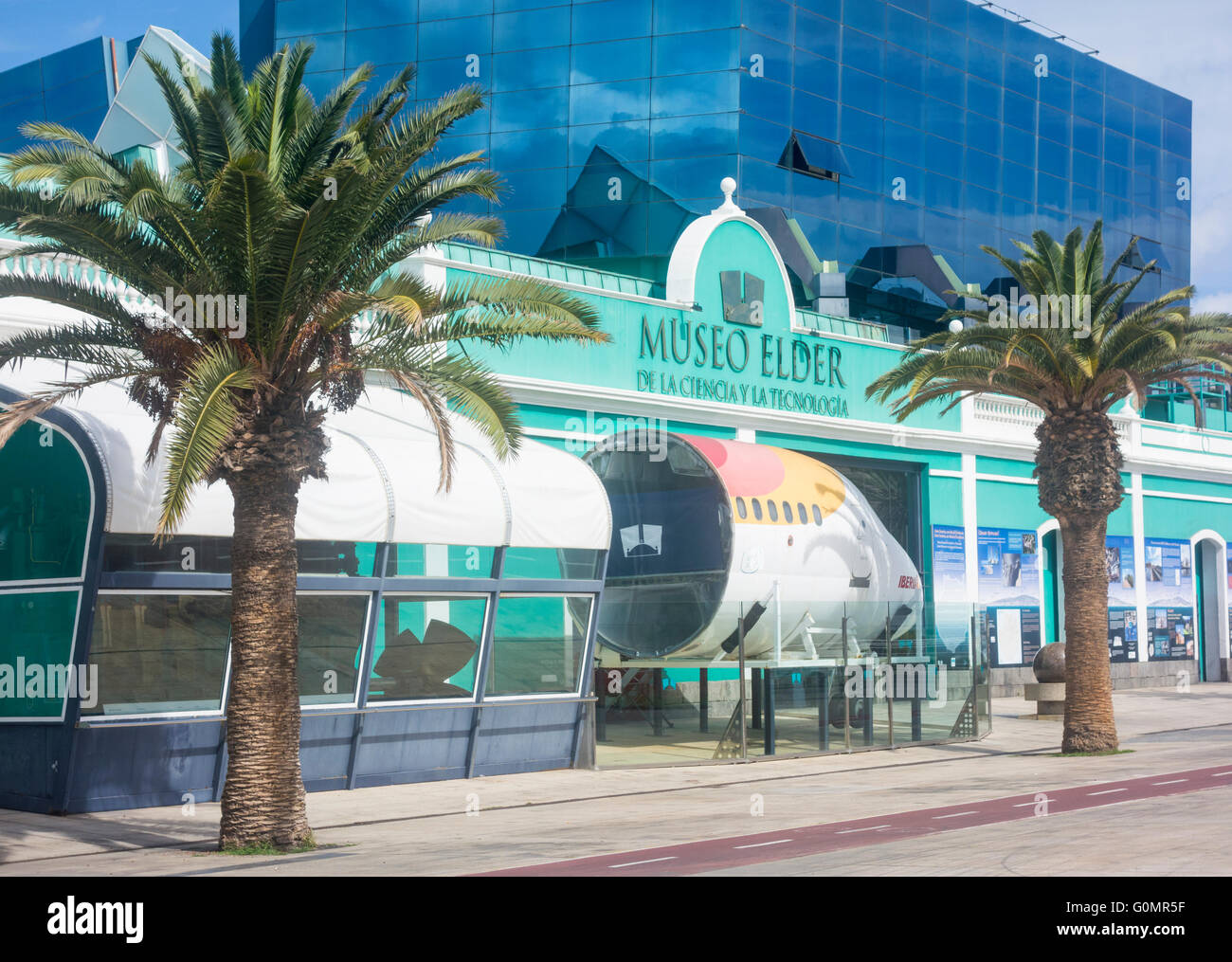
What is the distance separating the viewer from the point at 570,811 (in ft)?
59.5

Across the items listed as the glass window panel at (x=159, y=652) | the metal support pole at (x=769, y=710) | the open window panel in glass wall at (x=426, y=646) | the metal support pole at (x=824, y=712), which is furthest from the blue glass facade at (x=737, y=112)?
the glass window panel at (x=159, y=652)

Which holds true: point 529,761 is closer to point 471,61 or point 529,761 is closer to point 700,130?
point 700,130

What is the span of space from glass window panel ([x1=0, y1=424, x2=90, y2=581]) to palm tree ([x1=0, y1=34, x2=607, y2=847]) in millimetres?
2516

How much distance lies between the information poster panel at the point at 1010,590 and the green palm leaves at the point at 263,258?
2455cm

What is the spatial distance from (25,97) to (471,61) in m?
16.1

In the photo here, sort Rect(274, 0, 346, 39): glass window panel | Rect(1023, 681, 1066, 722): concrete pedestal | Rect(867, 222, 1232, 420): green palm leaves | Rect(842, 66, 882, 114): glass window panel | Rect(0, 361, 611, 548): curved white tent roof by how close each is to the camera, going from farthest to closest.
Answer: Rect(274, 0, 346, 39): glass window panel < Rect(842, 66, 882, 114): glass window panel < Rect(1023, 681, 1066, 722): concrete pedestal < Rect(867, 222, 1232, 420): green palm leaves < Rect(0, 361, 611, 548): curved white tent roof

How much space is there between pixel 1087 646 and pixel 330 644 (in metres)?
13.1

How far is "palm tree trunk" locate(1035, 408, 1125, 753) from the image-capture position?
2502cm

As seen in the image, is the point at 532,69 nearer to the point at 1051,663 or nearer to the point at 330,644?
the point at 1051,663

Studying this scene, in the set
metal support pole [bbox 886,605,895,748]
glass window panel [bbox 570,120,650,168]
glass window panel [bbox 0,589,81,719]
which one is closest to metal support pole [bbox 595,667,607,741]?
metal support pole [bbox 886,605,895,748]

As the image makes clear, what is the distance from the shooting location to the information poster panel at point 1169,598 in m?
43.4

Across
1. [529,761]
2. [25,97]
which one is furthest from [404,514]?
[25,97]

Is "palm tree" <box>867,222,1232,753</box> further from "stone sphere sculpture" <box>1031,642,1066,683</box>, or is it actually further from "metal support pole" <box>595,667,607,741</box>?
"stone sphere sculpture" <box>1031,642,1066,683</box>

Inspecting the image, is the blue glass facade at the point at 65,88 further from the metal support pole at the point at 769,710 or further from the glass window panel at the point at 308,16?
the metal support pole at the point at 769,710
